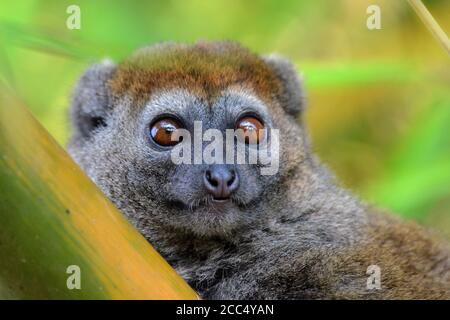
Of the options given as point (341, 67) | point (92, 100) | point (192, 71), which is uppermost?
point (341, 67)

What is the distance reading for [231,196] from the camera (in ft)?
12.2

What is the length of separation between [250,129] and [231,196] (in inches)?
19.8

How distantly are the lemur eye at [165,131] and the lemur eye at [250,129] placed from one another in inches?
13.7

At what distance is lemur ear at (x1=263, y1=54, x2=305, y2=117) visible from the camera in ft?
15.3

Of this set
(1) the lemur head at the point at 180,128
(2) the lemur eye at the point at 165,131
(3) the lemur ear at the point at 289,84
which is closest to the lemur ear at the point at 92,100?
(1) the lemur head at the point at 180,128

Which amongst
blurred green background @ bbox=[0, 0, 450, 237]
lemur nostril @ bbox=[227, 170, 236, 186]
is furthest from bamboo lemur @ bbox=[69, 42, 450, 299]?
blurred green background @ bbox=[0, 0, 450, 237]

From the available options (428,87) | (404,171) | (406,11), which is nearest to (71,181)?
(404,171)

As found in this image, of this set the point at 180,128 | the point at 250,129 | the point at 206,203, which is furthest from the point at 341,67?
the point at 206,203

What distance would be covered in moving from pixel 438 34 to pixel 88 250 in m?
1.71

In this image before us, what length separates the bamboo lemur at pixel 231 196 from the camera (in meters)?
3.65

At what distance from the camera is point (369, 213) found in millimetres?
4352

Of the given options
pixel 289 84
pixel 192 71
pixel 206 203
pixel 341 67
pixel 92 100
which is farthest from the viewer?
pixel 341 67

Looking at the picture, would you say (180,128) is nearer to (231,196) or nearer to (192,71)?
(192,71)

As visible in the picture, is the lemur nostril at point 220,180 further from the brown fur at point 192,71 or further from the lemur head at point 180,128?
the brown fur at point 192,71
